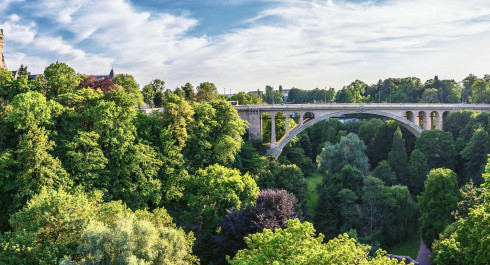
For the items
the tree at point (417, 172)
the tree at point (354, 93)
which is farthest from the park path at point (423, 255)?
the tree at point (354, 93)

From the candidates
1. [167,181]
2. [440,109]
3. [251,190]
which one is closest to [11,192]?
[167,181]

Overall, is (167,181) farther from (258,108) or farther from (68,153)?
(258,108)

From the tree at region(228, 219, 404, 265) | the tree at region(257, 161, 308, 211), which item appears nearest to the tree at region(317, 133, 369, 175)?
the tree at region(257, 161, 308, 211)

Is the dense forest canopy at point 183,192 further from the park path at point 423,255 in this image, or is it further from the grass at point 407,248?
the park path at point 423,255

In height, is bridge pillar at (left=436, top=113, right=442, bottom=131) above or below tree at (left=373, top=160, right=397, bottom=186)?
above

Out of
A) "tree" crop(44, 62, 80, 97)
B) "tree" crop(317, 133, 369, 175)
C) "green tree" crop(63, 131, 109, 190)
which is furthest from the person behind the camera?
"tree" crop(317, 133, 369, 175)

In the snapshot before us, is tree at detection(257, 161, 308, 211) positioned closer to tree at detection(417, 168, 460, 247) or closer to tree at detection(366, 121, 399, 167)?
tree at detection(417, 168, 460, 247)

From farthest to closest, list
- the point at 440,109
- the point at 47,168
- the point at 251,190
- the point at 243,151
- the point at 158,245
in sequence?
the point at 440,109 → the point at 243,151 → the point at 251,190 → the point at 47,168 → the point at 158,245
